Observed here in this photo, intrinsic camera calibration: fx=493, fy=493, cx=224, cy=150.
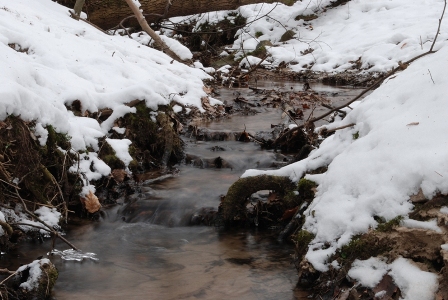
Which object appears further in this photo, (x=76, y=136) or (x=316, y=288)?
(x=76, y=136)

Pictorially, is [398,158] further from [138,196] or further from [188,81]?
[188,81]

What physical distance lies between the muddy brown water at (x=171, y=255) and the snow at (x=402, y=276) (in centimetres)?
53

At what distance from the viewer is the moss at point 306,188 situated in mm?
3853

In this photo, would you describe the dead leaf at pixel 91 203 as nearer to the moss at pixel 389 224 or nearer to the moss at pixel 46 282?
the moss at pixel 46 282

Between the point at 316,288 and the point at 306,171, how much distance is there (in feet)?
4.34

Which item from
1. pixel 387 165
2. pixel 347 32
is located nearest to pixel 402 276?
pixel 387 165

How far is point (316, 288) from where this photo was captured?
309 centimetres

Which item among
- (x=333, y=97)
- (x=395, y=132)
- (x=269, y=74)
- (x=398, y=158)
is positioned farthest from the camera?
(x=269, y=74)

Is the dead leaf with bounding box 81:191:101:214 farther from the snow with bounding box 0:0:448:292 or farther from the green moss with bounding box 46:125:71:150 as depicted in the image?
the green moss with bounding box 46:125:71:150

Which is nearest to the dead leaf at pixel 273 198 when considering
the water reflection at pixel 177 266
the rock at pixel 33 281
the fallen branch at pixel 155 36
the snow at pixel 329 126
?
the snow at pixel 329 126

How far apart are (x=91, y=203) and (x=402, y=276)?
10.0 ft

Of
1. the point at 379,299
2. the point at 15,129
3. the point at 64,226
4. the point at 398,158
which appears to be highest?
the point at 398,158

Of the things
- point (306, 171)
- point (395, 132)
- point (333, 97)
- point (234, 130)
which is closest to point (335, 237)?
point (395, 132)

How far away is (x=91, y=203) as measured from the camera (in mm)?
4707
